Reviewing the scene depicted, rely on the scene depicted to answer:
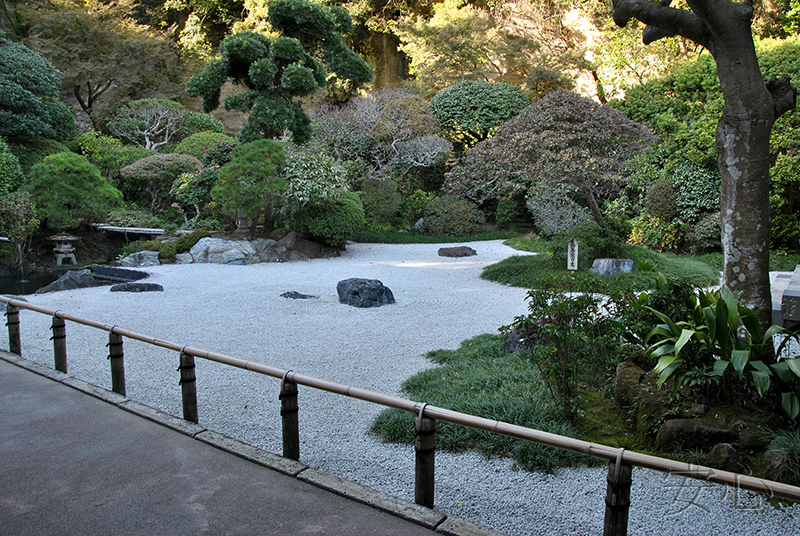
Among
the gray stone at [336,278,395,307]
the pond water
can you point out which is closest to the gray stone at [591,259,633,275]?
the gray stone at [336,278,395,307]

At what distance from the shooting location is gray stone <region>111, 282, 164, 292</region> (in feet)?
26.5

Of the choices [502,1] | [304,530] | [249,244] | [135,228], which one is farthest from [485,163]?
[502,1]

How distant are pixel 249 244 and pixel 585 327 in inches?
369

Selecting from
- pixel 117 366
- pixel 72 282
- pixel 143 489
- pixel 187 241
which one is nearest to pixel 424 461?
pixel 143 489

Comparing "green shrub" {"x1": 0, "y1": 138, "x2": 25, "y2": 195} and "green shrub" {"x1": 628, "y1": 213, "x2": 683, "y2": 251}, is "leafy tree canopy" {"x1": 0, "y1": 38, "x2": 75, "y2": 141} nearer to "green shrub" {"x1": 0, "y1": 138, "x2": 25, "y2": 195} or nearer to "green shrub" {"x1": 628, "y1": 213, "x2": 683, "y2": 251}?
"green shrub" {"x1": 0, "y1": 138, "x2": 25, "y2": 195}

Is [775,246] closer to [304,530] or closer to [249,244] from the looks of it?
[249,244]

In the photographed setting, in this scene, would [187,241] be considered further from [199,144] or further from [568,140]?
[568,140]

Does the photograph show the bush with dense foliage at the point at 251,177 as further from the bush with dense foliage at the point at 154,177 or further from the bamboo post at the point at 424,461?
the bamboo post at the point at 424,461

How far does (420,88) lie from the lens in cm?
1970

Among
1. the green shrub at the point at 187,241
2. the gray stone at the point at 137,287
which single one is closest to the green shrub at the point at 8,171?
the green shrub at the point at 187,241

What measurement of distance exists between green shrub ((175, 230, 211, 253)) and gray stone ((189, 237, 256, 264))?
0.61 feet

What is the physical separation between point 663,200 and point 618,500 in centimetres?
1123

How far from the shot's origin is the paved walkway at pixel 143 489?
2.11 meters

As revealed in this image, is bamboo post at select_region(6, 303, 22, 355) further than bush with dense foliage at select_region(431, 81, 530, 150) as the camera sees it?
No
